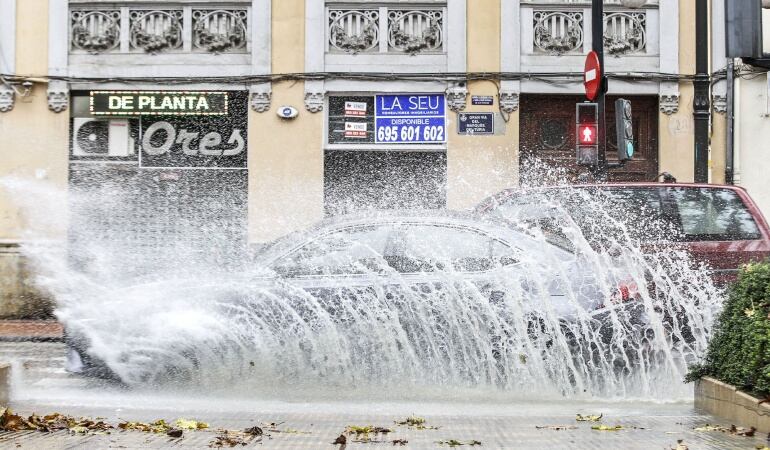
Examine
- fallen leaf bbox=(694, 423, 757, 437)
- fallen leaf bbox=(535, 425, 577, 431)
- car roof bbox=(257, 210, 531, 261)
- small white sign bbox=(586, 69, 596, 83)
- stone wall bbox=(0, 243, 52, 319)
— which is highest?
small white sign bbox=(586, 69, 596, 83)

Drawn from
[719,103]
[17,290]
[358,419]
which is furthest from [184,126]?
[358,419]

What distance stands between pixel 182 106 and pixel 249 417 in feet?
39.1

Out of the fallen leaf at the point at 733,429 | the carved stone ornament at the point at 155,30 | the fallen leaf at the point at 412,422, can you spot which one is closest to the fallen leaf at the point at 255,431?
the fallen leaf at the point at 412,422

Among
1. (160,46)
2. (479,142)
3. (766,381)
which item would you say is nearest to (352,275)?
(766,381)

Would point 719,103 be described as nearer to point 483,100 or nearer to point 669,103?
point 669,103

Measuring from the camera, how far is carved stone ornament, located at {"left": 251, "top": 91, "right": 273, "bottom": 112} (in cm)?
1750

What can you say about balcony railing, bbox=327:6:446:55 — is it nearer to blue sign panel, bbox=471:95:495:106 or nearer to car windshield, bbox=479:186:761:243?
blue sign panel, bbox=471:95:495:106

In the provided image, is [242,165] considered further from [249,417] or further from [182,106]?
[249,417]

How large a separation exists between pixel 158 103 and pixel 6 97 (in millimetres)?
2730

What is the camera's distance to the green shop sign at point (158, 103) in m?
17.4

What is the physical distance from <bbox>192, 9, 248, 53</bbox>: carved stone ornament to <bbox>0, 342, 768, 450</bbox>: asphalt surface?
10247mm

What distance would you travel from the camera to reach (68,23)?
58.1ft

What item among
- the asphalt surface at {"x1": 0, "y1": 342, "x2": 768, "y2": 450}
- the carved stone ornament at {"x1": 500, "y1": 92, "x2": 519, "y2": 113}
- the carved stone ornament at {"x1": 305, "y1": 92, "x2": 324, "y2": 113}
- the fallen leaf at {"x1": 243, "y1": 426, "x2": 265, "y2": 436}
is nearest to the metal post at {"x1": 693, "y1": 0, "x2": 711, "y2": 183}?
the carved stone ornament at {"x1": 500, "y1": 92, "x2": 519, "y2": 113}

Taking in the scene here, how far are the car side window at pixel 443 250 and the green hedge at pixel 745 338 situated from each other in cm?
170
